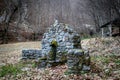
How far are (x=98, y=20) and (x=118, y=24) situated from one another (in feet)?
24.7

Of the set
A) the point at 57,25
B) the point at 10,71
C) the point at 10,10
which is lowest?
the point at 10,71

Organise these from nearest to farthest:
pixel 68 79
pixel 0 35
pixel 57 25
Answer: pixel 68 79 → pixel 57 25 → pixel 0 35

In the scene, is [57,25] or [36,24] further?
[36,24]

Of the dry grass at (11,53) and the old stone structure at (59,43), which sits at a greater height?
the old stone structure at (59,43)

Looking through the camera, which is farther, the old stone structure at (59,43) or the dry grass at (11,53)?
the dry grass at (11,53)

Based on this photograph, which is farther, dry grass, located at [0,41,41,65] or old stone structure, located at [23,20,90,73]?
dry grass, located at [0,41,41,65]

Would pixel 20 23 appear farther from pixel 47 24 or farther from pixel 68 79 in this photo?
pixel 68 79

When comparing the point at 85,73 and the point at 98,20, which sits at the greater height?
the point at 98,20

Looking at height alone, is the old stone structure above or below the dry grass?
above

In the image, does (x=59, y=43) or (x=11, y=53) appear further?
(x=11, y=53)

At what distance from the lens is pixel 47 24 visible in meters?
54.9

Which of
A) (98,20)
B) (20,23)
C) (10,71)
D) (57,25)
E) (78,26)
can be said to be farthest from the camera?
(78,26)

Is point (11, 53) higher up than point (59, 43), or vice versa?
point (59, 43)

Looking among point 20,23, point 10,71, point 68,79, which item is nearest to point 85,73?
point 68,79
